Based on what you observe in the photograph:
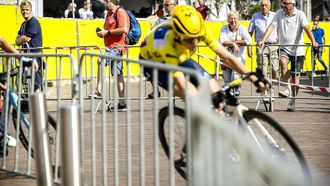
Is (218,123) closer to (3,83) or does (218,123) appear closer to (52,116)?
(52,116)

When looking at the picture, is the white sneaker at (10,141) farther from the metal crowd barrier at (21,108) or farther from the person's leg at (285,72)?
the person's leg at (285,72)

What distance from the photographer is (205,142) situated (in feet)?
14.7

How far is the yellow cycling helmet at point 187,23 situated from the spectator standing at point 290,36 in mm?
7539

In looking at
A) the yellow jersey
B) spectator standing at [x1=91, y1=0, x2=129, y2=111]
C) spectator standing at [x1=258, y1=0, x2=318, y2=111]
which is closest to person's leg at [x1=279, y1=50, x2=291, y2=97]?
spectator standing at [x1=258, y1=0, x2=318, y2=111]

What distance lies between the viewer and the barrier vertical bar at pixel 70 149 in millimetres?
5867

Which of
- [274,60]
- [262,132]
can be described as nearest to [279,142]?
[262,132]

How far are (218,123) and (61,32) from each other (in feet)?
63.4

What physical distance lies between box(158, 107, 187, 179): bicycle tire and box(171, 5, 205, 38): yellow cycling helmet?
1.33m

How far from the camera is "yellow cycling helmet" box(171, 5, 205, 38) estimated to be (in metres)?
7.84

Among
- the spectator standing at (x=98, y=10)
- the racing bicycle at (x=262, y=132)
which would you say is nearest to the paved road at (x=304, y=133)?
the racing bicycle at (x=262, y=132)

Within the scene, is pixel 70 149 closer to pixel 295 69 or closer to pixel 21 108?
pixel 21 108

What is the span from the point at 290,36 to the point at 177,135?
32.1 feet

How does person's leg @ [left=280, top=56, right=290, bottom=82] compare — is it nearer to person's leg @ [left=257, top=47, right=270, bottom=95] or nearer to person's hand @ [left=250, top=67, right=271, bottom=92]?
person's leg @ [left=257, top=47, right=270, bottom=95]

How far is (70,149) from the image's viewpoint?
5910mm
